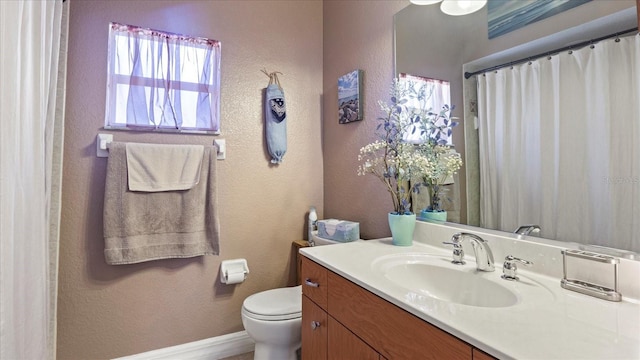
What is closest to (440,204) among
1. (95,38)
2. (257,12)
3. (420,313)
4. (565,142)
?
(565,142)

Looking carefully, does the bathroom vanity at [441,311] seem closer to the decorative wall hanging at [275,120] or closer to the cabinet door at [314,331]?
the cabinet door at [314,331]

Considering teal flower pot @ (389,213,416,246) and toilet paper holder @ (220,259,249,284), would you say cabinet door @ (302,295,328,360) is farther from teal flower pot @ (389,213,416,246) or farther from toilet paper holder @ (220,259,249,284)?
toilet paper holder @ (220,259,249,284)

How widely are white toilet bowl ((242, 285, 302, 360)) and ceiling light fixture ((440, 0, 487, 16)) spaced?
5.22 feet

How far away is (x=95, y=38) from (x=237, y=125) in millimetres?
870

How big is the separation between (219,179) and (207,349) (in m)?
1.05

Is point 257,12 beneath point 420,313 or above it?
above

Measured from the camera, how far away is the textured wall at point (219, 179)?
1646 mm

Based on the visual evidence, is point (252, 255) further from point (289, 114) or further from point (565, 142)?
point (565, 142)

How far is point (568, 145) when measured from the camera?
97cm

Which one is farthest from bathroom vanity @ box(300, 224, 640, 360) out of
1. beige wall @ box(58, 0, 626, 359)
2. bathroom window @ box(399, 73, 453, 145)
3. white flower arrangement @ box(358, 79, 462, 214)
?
beige wall @ box(58, 0, 626, 359)

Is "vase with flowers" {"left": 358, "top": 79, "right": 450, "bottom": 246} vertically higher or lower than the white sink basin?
higher

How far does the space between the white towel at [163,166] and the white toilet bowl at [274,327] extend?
0.79 metres

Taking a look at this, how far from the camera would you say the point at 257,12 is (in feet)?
6.83

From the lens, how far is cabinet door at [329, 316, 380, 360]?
0.92 metres
